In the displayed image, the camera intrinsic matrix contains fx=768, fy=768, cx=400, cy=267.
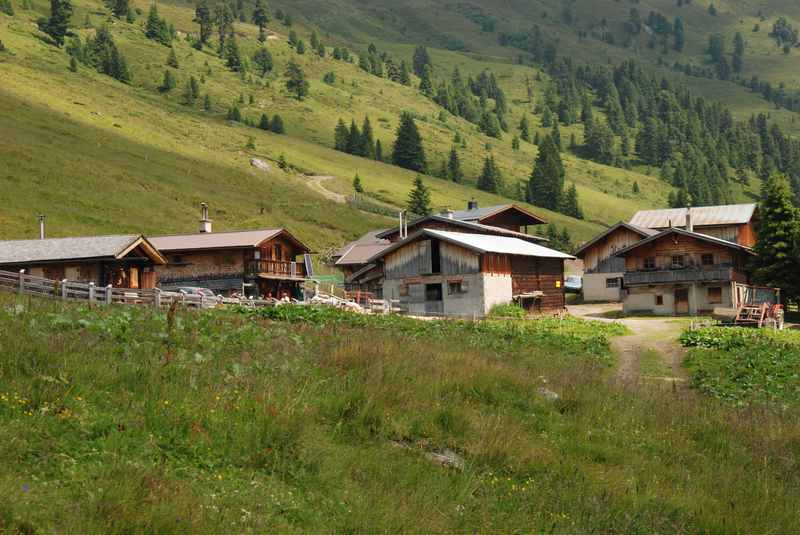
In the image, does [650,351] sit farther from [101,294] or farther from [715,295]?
A: [715,295]

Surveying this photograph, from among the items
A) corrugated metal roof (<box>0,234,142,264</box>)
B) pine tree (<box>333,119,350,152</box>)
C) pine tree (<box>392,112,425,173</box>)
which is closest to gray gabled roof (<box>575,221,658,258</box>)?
corrugated metal roof (<box>0,234,142,264</box>)

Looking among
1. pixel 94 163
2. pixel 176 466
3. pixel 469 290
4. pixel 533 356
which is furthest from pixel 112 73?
pixel 176 466

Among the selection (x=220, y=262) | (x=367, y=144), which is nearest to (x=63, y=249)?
(x=220, y=262)

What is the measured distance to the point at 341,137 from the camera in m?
177

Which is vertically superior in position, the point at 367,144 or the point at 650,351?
the point at 367,144

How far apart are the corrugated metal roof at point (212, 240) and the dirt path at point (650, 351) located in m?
29.5

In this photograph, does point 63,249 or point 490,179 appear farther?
point 490,179

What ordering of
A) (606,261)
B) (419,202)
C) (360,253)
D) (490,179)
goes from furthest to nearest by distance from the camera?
(490,179), (419,202), (360,253), (606,261)

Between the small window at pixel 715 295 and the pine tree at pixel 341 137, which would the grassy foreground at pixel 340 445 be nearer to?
the small window at pixel 715 295

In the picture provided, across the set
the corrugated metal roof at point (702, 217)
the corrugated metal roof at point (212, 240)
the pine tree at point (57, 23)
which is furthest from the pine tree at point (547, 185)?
the pine tree at point (57, 23)

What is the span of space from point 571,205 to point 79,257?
129937 millimetres

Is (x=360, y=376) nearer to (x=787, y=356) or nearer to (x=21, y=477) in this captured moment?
(x=21, y=477)

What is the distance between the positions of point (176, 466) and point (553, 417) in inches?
289

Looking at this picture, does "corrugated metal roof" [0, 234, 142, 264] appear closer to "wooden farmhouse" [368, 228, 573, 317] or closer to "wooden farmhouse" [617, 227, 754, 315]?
"wooden farmhouse" [368, 228, 573, 317]
